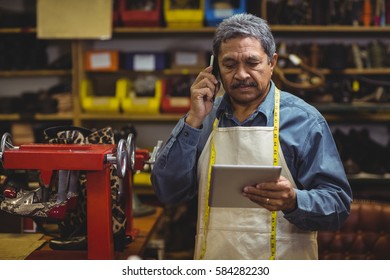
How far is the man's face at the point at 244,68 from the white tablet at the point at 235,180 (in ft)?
1.18

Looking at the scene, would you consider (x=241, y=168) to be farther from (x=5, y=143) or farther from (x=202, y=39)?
(x=202, y=39)

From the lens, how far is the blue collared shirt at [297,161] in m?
1.51

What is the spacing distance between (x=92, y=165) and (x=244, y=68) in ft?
1.76

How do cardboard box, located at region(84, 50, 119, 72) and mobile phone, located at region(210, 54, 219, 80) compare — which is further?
cardboard box, located at region(84, 50, 119, 72)

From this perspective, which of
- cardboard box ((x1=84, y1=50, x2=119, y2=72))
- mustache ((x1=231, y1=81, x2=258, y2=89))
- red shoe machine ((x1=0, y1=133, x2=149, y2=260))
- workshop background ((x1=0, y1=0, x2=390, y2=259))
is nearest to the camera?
red shoe machine ((x1=0, y1=133, x2=149, y2=260))

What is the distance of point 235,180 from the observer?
4.39 ft

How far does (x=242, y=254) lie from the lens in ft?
5.38

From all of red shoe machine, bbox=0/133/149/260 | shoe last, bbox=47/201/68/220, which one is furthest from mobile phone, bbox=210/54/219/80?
shoe last, bbox=47/201/68/220

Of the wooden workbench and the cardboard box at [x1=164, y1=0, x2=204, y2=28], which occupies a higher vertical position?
the cardboard box at [x1=164, y1=0, x2=204, y2=28]

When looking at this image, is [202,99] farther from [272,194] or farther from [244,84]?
[272,194]


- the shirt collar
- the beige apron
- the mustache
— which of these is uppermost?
the mustache

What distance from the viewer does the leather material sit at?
205 cm

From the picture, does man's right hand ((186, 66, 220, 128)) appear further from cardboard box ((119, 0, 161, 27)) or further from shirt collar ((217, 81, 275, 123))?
cardboard box ((119, 0, 161, 27))
